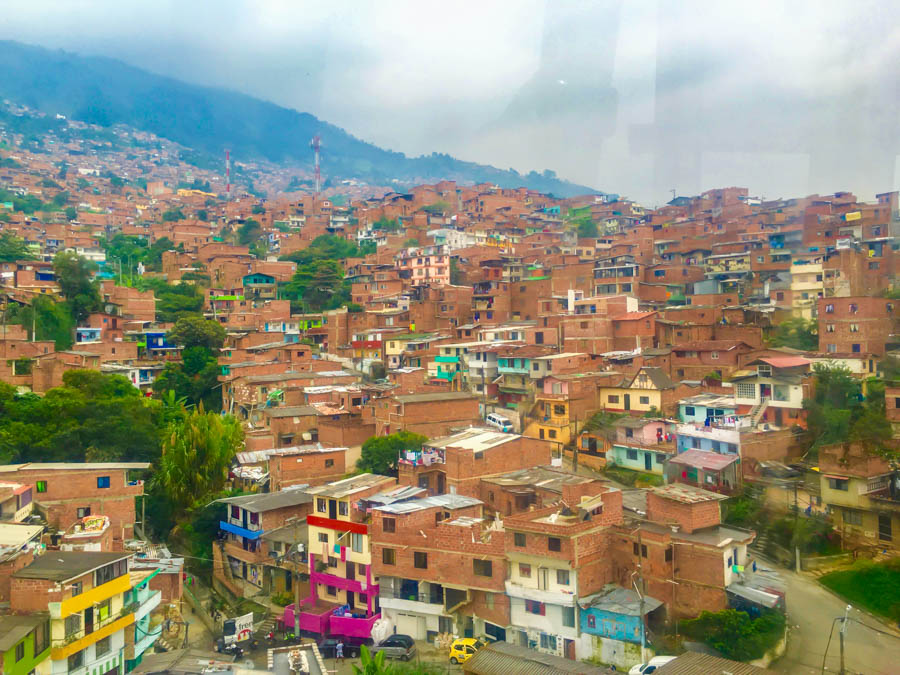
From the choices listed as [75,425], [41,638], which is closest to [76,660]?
[41,638]

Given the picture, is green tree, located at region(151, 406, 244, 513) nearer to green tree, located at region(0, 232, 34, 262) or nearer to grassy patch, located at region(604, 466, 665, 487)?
grassy patch, located at region(604, 466, 665, 487)

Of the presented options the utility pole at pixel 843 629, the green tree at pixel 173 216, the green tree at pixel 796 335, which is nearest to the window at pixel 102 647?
the utility pole at pixel 843 629

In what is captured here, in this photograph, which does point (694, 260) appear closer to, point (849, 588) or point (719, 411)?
point (719, 411)

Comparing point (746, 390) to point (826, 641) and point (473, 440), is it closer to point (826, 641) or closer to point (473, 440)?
point (473, 440)

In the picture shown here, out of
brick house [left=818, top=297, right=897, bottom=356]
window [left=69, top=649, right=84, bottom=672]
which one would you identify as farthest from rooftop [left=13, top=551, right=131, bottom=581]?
brick house [left=818, top=297, right=897, bottom=356]

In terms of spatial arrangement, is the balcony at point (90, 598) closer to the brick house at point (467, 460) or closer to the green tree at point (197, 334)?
the brick house at point (467, 460)

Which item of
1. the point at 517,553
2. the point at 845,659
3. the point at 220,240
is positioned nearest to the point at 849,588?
the point at 845,659

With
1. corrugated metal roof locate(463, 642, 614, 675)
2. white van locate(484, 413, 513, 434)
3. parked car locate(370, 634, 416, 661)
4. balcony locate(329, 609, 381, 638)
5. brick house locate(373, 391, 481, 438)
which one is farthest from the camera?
white van locate(484, 413, 513, 434)
